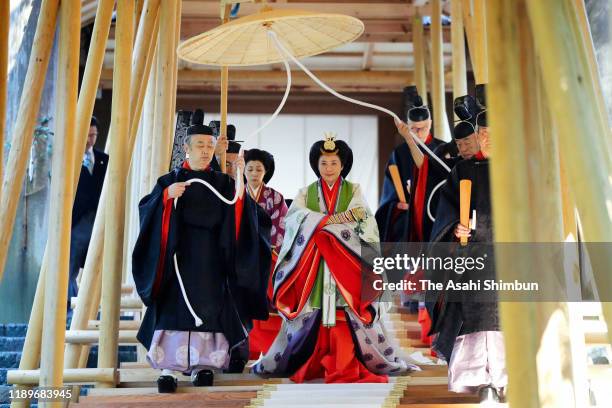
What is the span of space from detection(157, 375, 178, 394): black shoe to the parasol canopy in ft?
5.76

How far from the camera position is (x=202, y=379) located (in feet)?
16.9

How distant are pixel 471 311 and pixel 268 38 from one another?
5.96 ft

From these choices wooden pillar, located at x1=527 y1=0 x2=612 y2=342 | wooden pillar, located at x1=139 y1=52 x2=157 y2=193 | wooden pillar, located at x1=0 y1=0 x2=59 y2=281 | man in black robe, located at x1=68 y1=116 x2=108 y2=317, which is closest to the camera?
wooden pillar, located at x1=527 y1=0 x2=612 y2=342

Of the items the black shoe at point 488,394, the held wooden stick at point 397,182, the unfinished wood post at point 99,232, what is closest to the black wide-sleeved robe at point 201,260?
the unfinished wood post at point 99,232

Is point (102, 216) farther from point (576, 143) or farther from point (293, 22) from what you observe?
point (576, 143)

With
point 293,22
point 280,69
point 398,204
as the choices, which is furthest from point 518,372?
point 280,69

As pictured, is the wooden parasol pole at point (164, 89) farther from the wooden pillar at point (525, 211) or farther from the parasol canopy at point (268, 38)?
the wooden pillar at point (525, 211)

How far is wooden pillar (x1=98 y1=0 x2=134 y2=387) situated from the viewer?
5.27 meters

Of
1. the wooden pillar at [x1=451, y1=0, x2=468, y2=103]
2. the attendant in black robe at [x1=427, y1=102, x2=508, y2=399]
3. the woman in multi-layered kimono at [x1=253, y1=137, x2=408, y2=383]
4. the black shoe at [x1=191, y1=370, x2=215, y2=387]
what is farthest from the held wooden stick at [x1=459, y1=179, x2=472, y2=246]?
the wooden pillar at [x1=451, y1=0, x2=468, y2=103]

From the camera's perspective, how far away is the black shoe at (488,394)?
4633 mm

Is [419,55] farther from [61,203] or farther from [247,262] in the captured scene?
[61,203]

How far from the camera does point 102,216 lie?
580 centimetres

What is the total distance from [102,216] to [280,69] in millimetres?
6379

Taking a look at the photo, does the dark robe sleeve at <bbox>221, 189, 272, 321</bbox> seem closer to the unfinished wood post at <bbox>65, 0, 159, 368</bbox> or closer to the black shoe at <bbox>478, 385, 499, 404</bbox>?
the unfinished wood post at <bbox>65, 0, 159, 368</bbox>
